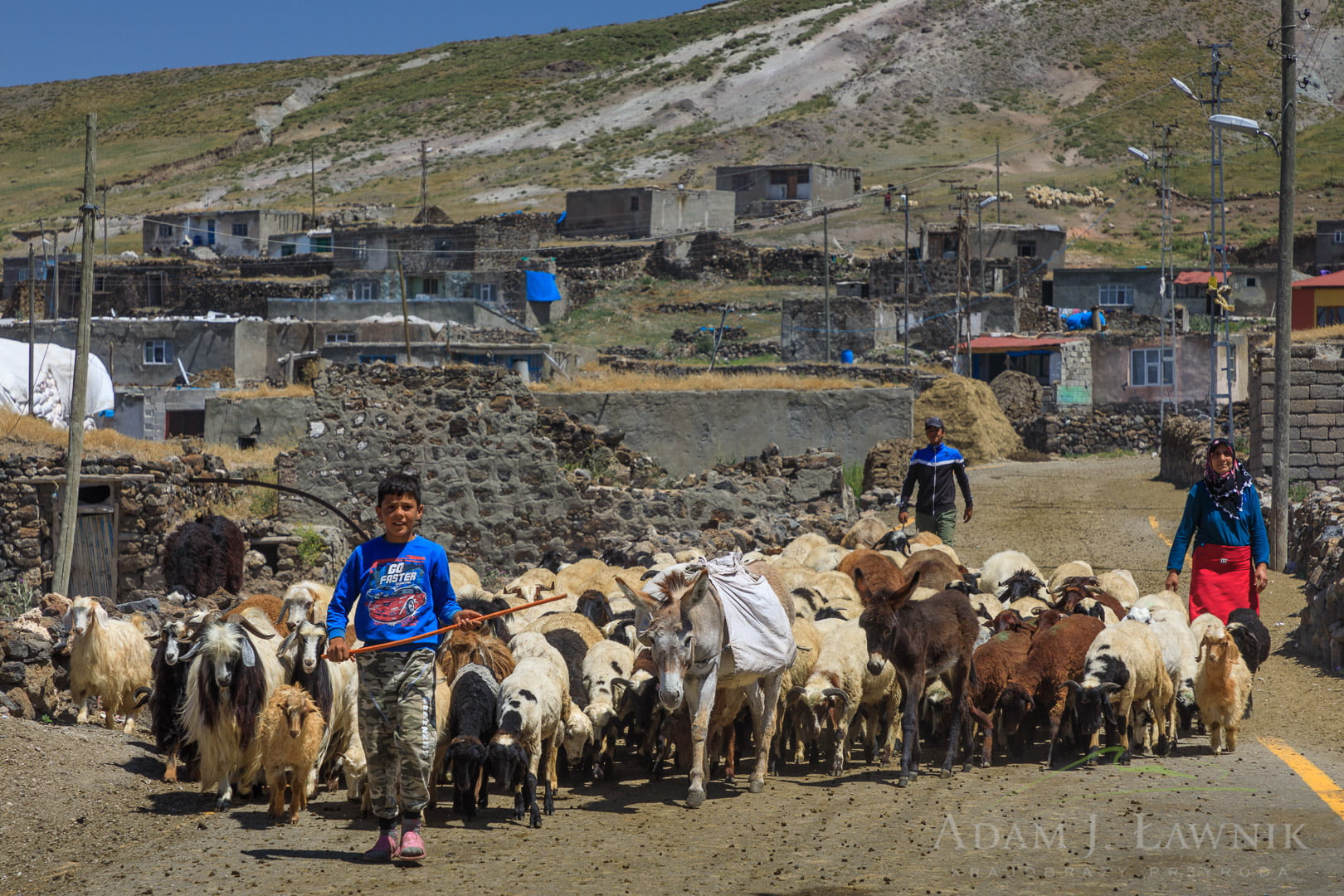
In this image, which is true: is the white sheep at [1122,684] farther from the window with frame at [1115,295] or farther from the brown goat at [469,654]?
the window with frame at [1115,295]

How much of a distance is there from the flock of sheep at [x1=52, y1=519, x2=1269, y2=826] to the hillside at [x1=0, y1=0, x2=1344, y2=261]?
180 ft

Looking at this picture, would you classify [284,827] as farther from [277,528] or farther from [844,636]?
[277,528]

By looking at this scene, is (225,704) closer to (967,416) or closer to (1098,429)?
(967,416)

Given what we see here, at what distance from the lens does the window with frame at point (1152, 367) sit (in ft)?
121

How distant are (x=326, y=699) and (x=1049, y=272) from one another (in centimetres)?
4670

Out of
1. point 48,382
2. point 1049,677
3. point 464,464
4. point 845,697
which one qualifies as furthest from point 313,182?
point 1049,677

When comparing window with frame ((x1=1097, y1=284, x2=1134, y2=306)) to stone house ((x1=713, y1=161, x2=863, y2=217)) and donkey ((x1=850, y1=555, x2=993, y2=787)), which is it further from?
donkey ((x1=850, y1=555, x2=993, y2=787))

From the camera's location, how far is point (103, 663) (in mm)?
9562

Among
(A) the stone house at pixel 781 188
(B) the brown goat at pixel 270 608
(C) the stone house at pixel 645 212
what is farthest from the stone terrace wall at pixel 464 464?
(A) the stone house at pixel 781 188

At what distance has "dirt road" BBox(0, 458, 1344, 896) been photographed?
235 inches

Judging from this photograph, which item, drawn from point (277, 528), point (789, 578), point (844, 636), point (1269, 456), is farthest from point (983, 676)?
point (1269, 456)

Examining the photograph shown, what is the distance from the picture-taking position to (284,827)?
714cm

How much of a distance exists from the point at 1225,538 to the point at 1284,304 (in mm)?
7606

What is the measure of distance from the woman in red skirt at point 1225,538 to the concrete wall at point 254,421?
64.6 ft
